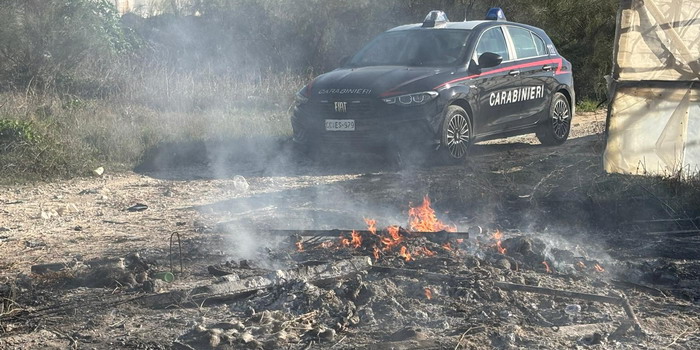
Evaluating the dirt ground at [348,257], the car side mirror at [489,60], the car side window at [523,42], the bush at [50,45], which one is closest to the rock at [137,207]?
the dirt ground at [348,257]

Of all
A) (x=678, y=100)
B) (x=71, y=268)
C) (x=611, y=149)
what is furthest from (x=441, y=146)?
(x=71, y=268)

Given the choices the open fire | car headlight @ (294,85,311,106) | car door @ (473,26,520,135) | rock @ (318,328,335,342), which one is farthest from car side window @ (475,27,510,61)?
rock @ (318,328,335,342)

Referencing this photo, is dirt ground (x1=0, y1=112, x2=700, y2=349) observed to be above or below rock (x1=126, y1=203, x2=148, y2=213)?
above

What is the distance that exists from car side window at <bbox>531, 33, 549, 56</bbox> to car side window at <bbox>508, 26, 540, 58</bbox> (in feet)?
0.27

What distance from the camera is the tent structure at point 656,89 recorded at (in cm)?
917

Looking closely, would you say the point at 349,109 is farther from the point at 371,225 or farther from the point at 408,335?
the point at 408,335

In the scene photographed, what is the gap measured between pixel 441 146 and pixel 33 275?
19.0ft

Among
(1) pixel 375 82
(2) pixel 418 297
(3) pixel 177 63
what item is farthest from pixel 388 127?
(3) pixel 177 63

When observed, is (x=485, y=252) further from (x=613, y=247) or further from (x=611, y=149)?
(x=611, y=149)

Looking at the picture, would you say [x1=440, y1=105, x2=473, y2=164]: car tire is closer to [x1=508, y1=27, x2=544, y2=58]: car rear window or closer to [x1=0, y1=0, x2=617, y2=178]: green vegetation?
[x1=508, y1=27, x2=544, y2=58]: car rear window

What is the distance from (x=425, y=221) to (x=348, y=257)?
1122 millimetres

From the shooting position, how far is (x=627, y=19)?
9.35 metres

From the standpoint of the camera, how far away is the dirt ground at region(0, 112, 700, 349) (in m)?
5.25

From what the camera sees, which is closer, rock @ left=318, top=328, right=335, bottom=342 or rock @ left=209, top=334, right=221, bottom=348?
rock @ left=209, top=334, right=221, bottom=348
